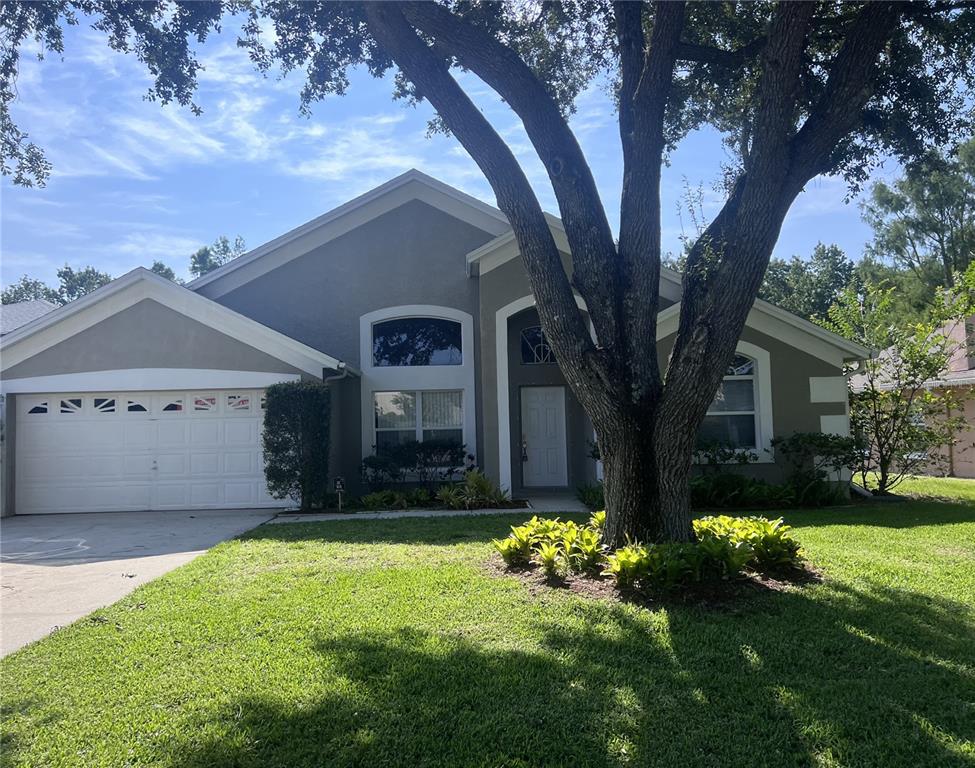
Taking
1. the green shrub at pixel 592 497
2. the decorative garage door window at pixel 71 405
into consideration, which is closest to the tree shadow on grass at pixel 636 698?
the green shrub at pixel 592 497

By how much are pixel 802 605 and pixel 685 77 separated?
8.26 m

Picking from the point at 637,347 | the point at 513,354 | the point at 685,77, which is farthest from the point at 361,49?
the point at 513,354

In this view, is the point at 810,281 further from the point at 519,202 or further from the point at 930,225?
the point at 519,202

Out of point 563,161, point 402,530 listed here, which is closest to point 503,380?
point 402,530

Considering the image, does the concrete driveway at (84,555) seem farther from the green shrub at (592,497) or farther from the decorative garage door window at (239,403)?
the green shrub at (592,497)

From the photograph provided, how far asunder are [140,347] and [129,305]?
2.73 ft

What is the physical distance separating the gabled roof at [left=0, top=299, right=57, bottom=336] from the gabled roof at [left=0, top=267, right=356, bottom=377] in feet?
19.3

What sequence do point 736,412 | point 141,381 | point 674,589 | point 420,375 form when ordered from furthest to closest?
point 420,375
point 736,412
point 141,381
point 674,589

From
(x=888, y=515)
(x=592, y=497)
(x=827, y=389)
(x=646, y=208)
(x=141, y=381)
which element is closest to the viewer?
(x=646, y=208)

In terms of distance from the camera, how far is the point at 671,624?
5.38 metres

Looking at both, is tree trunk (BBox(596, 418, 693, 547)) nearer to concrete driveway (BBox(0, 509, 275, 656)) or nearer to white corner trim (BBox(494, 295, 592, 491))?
concrete driveway (BBox(0, 509, 275, 656))

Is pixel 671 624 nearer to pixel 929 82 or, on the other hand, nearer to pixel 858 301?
pixel 929 82

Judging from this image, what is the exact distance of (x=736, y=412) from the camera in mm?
13336

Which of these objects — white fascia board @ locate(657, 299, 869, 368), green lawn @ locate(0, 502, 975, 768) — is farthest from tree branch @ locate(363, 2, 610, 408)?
white fascia board @ locate(657, 299, 869, 368)
